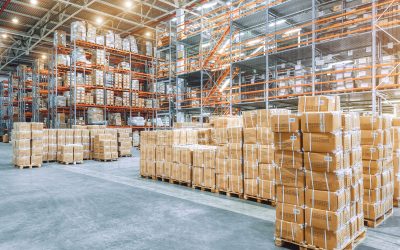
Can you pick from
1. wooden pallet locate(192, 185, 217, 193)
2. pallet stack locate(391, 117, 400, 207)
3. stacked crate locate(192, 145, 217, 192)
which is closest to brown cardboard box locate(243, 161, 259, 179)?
stacked crate locate(192, 145, 217, 192)

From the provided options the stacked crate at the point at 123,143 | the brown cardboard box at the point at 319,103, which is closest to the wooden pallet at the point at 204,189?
the brown cardboard box at the point at 319,103

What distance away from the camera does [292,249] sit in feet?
13.2

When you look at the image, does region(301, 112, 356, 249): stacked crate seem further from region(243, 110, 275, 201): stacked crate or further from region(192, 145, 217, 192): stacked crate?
region(192, 145, 217, 192): stacked crate

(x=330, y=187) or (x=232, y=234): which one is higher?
(x=330, y=187)

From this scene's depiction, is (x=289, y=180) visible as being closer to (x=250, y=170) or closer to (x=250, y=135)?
(x=250, y=170)

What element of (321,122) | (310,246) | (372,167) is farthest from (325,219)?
(372,167)

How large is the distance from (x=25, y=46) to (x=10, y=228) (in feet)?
82.4

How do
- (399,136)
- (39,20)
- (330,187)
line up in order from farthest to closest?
(39,20)
(399,136)
(330,187)

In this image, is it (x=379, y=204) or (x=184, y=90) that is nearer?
(x=379, y=204)

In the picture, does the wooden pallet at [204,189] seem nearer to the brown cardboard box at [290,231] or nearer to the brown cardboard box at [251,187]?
the brown cardboard box at [251,187]

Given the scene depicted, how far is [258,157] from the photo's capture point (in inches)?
256

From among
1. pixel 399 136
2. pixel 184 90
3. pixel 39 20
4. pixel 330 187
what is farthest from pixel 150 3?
pixel 330 187

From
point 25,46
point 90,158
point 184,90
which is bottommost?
point 90,158

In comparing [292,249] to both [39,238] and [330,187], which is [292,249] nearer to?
[330,187]
